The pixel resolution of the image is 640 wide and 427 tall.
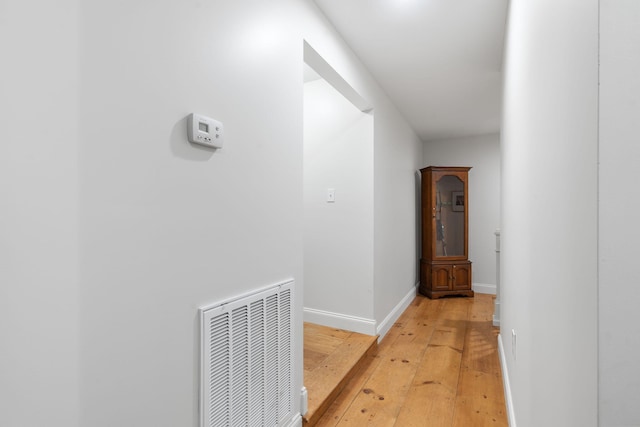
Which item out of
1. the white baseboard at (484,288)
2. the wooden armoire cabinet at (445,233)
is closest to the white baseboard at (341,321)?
the wooden armoire cabinet at (445,233)

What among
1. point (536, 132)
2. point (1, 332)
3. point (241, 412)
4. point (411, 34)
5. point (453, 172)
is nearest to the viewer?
point (1, 332)

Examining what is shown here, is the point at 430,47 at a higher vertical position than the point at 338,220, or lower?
higher

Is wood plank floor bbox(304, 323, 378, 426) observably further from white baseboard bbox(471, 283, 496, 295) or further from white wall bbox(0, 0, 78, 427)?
white baseboard bbox(471, 283, 496, 295)

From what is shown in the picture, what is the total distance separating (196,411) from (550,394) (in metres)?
1.06

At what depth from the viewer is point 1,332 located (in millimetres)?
640

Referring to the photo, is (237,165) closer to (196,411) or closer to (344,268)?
(196,411)

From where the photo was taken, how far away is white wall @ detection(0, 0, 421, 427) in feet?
2.23

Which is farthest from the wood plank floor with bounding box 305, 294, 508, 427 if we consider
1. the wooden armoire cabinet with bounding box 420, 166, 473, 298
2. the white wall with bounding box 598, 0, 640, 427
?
the white wall with bounding box 598, 0, 640, 427

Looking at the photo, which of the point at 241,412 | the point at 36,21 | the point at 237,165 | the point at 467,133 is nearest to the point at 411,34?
the point at 237,165

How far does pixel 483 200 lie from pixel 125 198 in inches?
201

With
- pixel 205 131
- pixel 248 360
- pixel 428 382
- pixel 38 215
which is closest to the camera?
pixel 38 215

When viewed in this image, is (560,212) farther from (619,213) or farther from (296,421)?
(296,421)

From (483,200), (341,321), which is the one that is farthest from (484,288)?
(341,321)

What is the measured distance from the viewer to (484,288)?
4902mm
